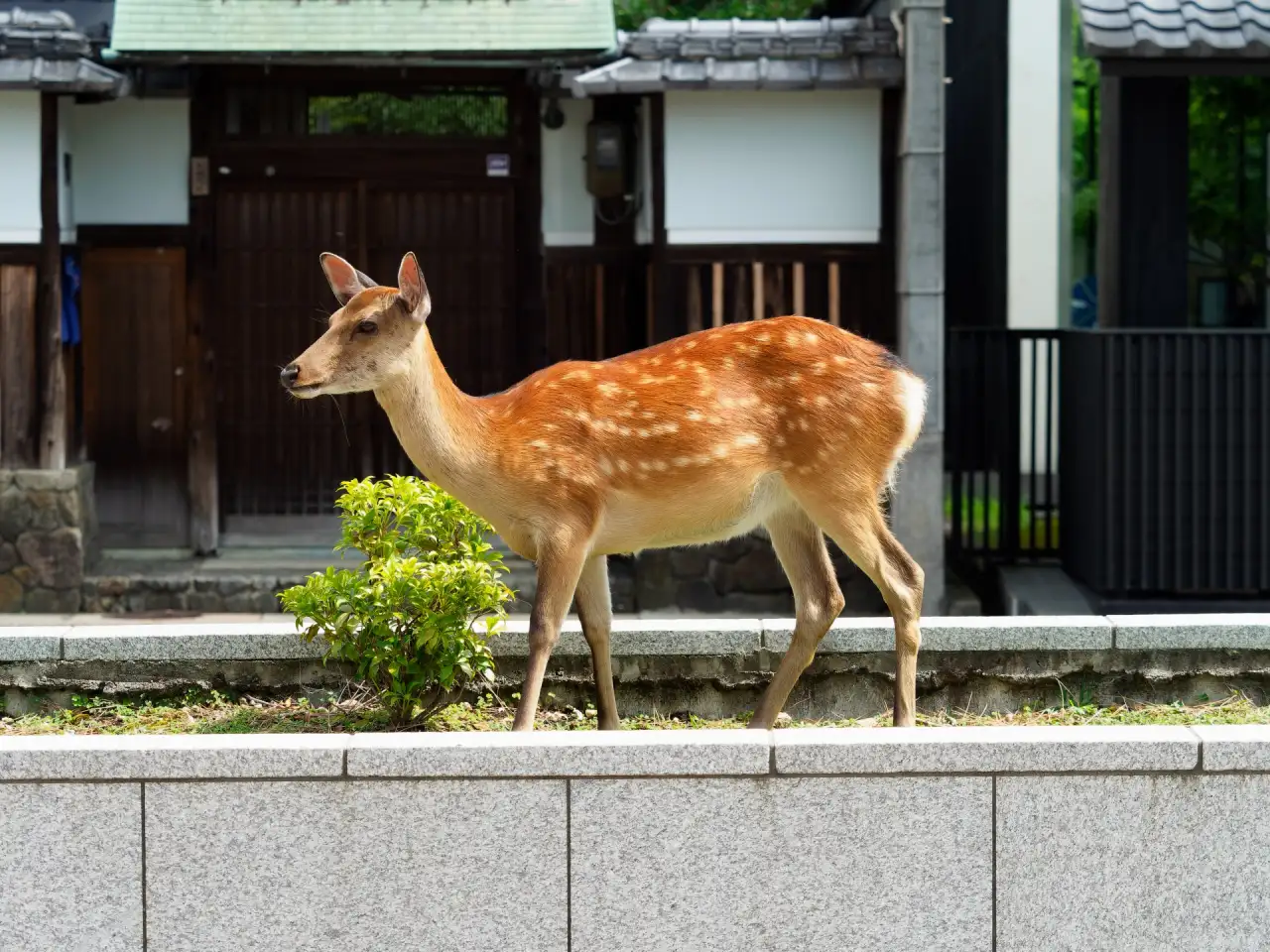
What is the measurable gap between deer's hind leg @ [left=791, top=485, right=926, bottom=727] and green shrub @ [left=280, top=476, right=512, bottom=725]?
122 cm

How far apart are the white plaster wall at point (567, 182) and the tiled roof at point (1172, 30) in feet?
13.5

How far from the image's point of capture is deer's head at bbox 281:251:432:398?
19.9 feet

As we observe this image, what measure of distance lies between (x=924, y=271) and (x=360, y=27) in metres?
3.91

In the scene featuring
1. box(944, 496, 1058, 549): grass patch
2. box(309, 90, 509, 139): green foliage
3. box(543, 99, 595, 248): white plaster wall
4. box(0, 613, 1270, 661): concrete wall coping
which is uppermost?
box(309, 90, 509, 139): green foliage

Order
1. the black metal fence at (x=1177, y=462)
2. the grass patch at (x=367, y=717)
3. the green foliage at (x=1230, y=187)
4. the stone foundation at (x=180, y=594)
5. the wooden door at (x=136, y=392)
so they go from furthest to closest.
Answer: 1. the green foliage at (x=1230, y=187)
2. the wooden door at (x=136, y=392)
3. the stone foundation at (x=180, y=594)
4. the black metal fence at (x=1177, y=462)
5. the grass patch at (x=367, y=717)

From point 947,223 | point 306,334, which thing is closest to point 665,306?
point 306,334

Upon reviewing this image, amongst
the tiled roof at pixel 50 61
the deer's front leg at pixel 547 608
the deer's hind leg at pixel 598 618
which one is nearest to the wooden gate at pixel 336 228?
the tiled roof at pixel 50 61

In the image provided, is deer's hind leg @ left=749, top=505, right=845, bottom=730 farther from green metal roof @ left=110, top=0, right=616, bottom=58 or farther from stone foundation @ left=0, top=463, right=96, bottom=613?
stone foundation @ left=0, top=463, right=96, bottom=613

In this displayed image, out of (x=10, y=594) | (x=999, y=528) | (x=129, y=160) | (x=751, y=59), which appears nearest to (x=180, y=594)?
(x=10, y=594)

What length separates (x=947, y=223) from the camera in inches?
698

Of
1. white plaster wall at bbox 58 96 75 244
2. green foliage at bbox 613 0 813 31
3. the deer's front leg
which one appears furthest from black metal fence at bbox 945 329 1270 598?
white plaster wall at bbox 58 96 75 244

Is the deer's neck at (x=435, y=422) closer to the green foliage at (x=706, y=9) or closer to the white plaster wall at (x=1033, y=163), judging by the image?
the white plaster wall at (x=1033, y=163)

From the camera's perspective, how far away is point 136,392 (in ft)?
46.2

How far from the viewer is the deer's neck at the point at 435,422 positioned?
20.6 feet
